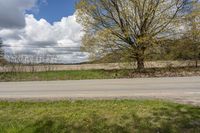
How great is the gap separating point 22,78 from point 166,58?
38.7ft

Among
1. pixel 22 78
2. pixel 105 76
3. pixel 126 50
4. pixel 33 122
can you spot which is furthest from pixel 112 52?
pixel 33 122

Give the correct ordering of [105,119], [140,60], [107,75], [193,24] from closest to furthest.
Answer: [105,119] → [107,75] → [193,24] → [140,60]

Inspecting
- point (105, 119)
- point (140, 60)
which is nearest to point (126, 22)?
point (140, 60)

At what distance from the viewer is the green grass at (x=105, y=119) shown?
7.03 metres

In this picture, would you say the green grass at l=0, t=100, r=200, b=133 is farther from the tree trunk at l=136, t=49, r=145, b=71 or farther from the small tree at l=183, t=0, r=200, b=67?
the small tree at l=183, t=0, r=200, b=67

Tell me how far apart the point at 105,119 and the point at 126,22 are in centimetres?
1847

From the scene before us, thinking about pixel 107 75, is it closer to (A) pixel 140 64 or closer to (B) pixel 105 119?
(A) pixel 140 64

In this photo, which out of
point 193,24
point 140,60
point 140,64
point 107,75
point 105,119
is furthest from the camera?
point 140,64

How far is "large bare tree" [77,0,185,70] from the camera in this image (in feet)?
81.7

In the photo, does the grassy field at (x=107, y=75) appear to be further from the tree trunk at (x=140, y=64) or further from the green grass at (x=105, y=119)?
the green grass at (x=105, y=119)

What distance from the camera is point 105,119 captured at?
25.2 ft

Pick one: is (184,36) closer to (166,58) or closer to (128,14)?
(166,58)

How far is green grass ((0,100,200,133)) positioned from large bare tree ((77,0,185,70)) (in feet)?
52.7

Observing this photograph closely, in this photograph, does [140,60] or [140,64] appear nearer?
[140,60]
